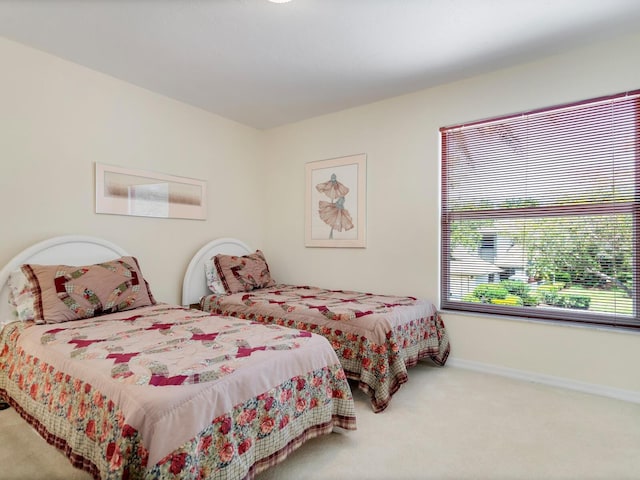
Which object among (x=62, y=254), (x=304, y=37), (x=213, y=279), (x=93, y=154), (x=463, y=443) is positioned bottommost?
(x=463, y=443)

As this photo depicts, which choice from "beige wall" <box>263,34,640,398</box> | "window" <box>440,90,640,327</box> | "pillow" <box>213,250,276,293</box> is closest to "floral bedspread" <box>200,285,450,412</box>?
"pillow" <box>213,250,276,293</box>

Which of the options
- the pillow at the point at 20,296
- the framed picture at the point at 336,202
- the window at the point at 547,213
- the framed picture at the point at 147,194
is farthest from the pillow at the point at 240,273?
the window at the point at 547,213

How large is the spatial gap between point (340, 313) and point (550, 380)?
1.64m

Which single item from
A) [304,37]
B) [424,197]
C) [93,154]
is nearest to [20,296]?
[93,154]

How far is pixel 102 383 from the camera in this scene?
4.59 ft

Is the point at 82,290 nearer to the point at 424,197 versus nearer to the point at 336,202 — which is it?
the point at 336,202

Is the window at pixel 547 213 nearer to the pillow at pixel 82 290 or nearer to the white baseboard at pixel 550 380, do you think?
the white baseboard at pixel 550 380

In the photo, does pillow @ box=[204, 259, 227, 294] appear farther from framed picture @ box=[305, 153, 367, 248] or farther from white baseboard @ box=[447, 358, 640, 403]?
white baseboard @ box=[447, 358, 640, 403]

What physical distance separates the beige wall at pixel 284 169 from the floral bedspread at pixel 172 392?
111 centimetres

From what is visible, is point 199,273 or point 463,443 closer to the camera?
point 463,443

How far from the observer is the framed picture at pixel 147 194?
9.64ft

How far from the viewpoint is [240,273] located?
3.55 meters

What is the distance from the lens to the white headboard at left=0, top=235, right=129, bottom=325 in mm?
2338

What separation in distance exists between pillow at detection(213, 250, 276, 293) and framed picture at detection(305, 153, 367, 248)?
2.15 feet
